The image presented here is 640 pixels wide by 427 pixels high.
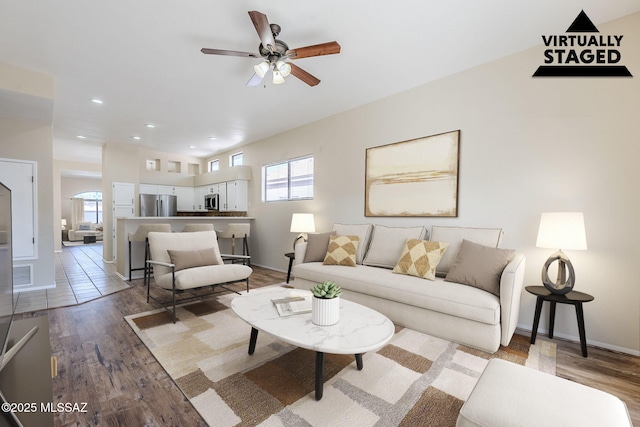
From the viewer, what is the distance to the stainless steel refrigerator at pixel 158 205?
6.73m

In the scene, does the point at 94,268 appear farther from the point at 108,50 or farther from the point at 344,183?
the point at 344,183

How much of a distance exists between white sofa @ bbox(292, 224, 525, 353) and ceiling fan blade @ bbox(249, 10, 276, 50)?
2.35 meters

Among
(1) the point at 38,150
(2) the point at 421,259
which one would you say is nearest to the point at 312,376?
(2) the point at 421,259

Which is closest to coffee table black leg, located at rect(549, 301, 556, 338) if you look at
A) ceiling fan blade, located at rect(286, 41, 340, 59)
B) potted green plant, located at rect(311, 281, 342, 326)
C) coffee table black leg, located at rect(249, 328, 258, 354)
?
potted green plant, located at rect(311, 281, 342, 326)

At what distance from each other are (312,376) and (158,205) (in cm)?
667

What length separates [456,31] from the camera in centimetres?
242

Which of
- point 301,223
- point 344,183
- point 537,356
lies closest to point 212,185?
point 301,223

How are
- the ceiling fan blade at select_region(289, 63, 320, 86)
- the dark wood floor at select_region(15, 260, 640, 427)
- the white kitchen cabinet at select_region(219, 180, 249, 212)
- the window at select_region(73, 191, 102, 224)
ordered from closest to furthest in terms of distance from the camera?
the dark wood floor at select_region(15, 260, 640, 427)
the ceiling fan blade at select_region(289, 63, 320, 86)
the white kitchen cabinet at select_region(219, 180, 249, 212)
the window at select_region(73, 191, 102, 224)

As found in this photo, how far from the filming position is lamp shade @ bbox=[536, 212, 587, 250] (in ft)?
7.09

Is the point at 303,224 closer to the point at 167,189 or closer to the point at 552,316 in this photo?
the point at 552,316

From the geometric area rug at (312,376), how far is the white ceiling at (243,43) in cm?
271

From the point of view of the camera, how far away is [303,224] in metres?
4.46

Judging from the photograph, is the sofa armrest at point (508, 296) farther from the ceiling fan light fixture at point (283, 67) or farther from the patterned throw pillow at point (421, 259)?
the ceiling fan light fixture at point (283, 67)

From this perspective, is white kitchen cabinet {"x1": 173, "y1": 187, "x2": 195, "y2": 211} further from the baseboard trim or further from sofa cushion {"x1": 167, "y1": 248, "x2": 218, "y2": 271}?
the baseboard trim
